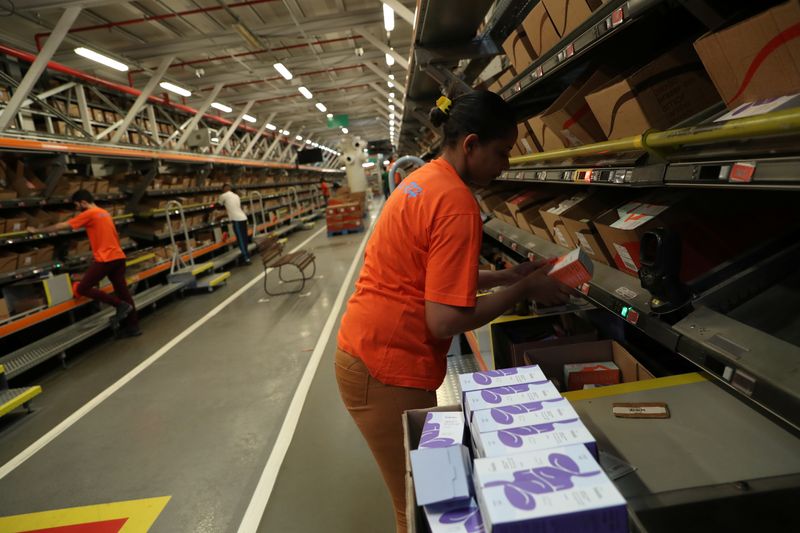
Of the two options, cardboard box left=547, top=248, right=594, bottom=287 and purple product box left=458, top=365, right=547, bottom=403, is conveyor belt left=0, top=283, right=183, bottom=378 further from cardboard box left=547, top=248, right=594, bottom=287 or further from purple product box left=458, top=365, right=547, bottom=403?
cardboard box left=547, top=248, right=594, bottom=287

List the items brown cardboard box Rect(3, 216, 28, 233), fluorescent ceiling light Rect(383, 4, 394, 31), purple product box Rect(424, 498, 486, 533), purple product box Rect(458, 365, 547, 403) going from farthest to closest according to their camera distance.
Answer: fluorescent ceiling light Rect(383, 4, 394, 31) < brown cardboard box Rect(3, 216, 28, 233) < purple product box Rect(458, 365, 547, 403) < purple product box Rect(424, 498, 486, 533)

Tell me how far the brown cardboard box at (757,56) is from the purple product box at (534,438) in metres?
0.84

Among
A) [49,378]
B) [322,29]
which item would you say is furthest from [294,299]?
[322,29]

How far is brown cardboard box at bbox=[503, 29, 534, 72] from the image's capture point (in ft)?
7.30

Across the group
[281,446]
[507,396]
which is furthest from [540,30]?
[281,446]

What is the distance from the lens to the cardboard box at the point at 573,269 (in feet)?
4.40

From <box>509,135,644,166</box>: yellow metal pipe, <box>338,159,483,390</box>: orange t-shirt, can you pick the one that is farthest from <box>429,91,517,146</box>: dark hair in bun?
<box>509,135,644,166</box>: yellow metal pipe

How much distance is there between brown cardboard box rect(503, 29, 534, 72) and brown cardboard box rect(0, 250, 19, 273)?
5.72 metres

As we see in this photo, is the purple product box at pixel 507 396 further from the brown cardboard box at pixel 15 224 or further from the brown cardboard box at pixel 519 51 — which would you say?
the brown cardboard box at pixel 15 224

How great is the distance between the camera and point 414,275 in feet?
4.63

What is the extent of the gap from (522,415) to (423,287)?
0.56 meters

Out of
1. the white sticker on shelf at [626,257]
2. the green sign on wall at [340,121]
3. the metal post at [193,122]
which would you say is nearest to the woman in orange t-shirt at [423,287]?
the white sticker on shelf at [626,257]

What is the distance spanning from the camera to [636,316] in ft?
4.09

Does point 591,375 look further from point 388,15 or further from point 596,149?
point 388,15
